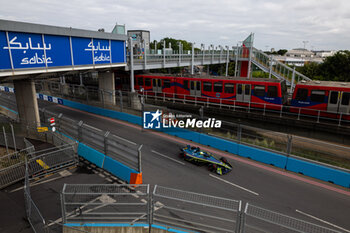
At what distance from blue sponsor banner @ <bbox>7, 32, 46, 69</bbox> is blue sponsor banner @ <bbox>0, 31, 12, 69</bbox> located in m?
0.24

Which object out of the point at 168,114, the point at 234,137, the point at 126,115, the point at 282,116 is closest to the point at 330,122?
the point at 282,116

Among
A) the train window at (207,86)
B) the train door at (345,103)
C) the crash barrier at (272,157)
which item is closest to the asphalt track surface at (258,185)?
the crash barrier at (272,157)

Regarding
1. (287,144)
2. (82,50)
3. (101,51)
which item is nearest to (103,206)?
(287,144)

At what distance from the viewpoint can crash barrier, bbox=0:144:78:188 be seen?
11.3 metres

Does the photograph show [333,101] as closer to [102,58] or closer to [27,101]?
[102,58]

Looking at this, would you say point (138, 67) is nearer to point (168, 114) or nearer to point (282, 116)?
point (168, 114)

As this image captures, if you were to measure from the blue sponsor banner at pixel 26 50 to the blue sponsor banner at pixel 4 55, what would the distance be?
0.79ft

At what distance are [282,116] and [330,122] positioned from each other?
11.4 feet

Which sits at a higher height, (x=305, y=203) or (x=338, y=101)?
(x=338, y=101)

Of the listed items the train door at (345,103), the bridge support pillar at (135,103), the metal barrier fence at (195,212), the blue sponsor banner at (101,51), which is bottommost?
the metal barrier fence at (195,212)

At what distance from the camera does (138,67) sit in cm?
2559

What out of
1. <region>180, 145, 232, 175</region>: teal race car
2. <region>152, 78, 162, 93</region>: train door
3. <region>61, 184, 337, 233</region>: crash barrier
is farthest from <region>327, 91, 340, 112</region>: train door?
<region>152, 78, 162, 93</region>: train door

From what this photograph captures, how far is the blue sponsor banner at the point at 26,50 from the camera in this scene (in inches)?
548

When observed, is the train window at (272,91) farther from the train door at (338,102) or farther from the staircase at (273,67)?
the staircase at (273,67)
